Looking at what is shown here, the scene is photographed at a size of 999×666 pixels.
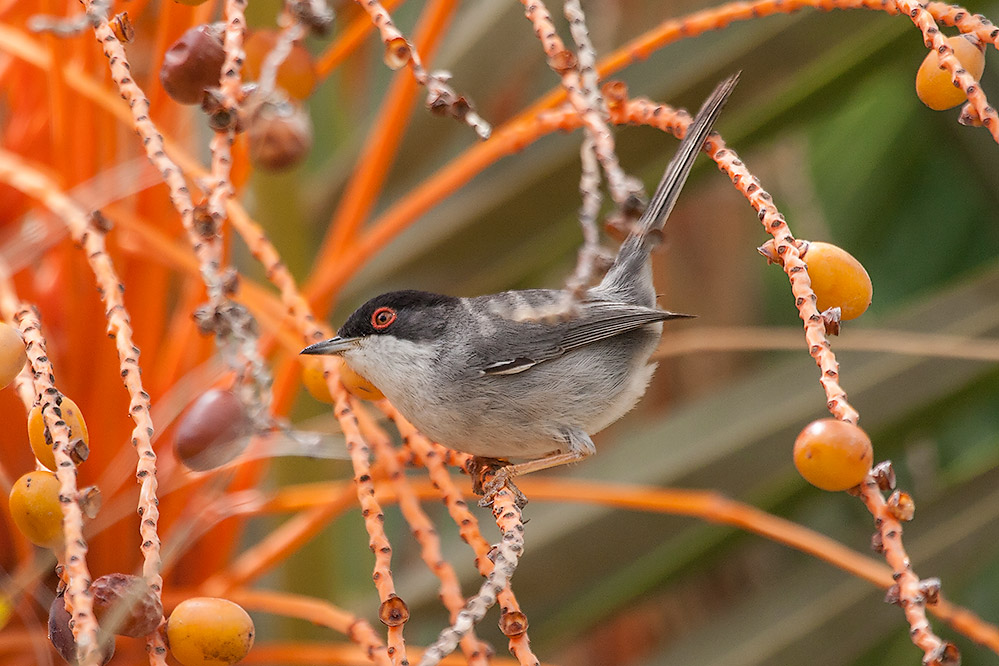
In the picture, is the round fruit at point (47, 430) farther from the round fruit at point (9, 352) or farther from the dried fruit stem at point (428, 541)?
the dried fruit stem at point (428, 541)

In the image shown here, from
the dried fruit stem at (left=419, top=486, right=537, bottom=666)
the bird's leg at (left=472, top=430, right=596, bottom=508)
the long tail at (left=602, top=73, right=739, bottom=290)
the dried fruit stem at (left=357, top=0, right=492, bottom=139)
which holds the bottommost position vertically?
the dried fruit stem at (left=419, top=486, right=537, bottom=666)

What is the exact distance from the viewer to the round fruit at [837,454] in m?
0.77

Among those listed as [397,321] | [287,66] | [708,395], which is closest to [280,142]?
[287,66]

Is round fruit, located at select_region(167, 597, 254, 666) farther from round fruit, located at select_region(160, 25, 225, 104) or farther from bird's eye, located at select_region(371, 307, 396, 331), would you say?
bird's eye, located at select_region(371, 307, 396, 331)

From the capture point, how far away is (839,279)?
2.99 ft

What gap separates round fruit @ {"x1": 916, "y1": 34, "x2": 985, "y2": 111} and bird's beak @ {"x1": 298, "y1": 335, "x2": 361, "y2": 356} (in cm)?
63

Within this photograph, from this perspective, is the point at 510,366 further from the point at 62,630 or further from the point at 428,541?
the point at 62,630

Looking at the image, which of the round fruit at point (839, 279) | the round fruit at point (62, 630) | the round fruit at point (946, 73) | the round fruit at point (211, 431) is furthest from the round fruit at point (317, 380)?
the round fruit at point (946, 73)

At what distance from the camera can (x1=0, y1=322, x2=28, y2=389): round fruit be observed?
821 millimetres

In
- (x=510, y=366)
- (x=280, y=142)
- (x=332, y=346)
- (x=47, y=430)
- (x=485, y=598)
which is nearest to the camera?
(x=485, y=598)

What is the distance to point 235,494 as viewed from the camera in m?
1.43

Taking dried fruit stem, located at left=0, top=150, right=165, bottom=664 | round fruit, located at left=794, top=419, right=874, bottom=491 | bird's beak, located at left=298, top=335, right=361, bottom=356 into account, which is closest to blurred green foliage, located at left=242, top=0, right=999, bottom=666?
bird's beak, located at left=298, top=335, right=361, bottom=356

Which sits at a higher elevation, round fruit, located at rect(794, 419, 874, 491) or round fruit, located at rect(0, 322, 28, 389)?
round fruit, located at rect(0, 322, 28, 389)

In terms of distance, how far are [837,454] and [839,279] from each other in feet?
0.65
